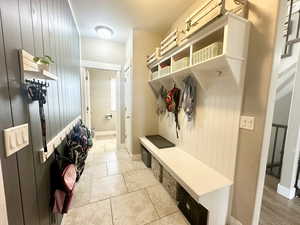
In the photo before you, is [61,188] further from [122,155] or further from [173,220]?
[122,155]

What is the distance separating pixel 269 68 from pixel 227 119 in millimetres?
589

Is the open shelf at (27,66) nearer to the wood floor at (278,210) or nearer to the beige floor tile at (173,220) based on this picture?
the beige floor tile at (173,220)

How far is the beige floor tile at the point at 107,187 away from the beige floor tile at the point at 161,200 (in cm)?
43

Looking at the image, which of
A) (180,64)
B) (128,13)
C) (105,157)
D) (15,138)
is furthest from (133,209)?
(128,13)

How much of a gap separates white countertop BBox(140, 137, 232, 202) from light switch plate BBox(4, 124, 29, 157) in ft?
4.66

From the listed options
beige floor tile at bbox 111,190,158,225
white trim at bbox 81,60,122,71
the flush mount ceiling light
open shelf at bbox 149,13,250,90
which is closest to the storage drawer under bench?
beige floor tile at bbox 111,190,158,225

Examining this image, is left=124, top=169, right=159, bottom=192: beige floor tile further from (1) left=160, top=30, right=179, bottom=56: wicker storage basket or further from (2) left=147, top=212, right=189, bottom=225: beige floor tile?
(1) left=160, top=30, right=179, bottom=56: wicker storage basket

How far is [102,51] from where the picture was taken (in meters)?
3.53

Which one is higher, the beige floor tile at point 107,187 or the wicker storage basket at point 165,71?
the wicker storage basket at point 165,71

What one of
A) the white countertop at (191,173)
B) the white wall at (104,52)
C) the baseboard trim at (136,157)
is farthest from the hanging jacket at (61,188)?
the white wall at (104,52)

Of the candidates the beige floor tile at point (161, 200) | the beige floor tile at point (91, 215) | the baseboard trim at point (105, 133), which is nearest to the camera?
the beige floor tile at point (91, 215)

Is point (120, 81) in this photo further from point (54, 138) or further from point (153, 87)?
point (54, 138)

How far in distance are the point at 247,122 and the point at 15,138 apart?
175 cm

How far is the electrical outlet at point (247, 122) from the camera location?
4.13 feet
